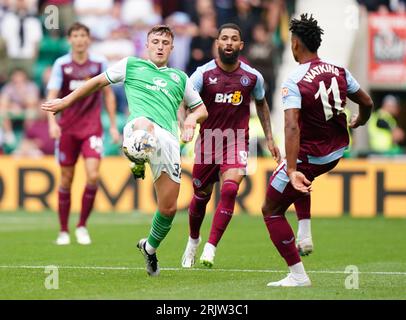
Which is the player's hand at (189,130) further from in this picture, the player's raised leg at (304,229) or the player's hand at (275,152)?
the player's raised leg at (304,229)

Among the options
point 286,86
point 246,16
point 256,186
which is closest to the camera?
point 286,86

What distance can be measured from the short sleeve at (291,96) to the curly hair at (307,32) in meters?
0.43

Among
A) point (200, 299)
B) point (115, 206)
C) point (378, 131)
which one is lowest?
point (200, 299)

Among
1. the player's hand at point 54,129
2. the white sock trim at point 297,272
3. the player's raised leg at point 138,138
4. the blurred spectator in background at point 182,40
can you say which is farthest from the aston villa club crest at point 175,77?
the blurred spectator in background at point 182,40

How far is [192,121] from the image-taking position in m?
10.4

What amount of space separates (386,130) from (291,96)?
46.7 ft

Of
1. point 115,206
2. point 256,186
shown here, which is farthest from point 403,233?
point 115,206

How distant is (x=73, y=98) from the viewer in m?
10.4

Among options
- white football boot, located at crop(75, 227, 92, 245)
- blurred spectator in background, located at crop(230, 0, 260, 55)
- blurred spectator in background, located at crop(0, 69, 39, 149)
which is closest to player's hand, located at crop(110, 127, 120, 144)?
white football boot, located at crop(75, 227, 92, 245)

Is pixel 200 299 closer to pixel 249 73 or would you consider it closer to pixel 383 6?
pixel 249 73

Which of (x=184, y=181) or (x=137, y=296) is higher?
(x=184, y=181)

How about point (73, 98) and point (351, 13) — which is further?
point (351, 13)

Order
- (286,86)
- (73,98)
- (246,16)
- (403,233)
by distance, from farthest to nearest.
Result: (246,16)
(403,233)
(73,98)
(286,86)

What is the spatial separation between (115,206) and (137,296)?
1192 centimetres
